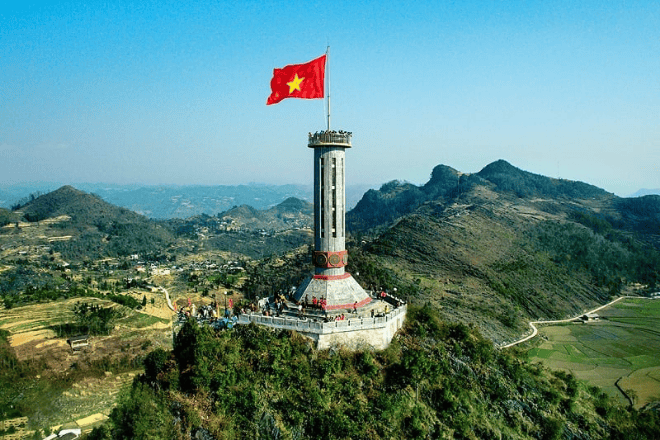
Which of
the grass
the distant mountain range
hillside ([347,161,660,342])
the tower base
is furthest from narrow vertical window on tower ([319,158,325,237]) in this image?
the grass

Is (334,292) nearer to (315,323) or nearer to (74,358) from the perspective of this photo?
(315,323)

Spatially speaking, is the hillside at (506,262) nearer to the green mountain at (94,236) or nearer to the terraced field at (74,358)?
the terraced field at (74,358)

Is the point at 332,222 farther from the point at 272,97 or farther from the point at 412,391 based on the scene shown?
the point at 412,391

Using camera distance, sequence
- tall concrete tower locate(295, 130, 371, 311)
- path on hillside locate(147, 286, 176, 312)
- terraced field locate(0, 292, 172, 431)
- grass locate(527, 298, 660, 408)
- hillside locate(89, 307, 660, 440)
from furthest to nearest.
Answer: path on hillside locate(147, 286, 176, 312) → grass locate(527, 298, 660, 408) → terraced field locate(0, 292, 172, 431) → tall concrete tower locate(295, 130, 371, 311) → hillside locate(89, 307, 660, 440)

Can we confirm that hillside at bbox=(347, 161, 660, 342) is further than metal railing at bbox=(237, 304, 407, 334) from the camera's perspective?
Yes

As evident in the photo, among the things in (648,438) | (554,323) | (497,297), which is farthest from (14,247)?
(648,438)

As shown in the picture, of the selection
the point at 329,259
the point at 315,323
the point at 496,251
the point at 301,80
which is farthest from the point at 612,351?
the point at 301,80

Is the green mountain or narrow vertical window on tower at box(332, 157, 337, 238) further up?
narrow vertical window on tower at box(332, 157, 337, 238)

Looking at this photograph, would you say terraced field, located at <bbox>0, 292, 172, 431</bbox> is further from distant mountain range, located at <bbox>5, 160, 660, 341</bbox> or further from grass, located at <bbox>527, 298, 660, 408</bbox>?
grass, located at <bbox>527, 298, 660, 408</bbox>
